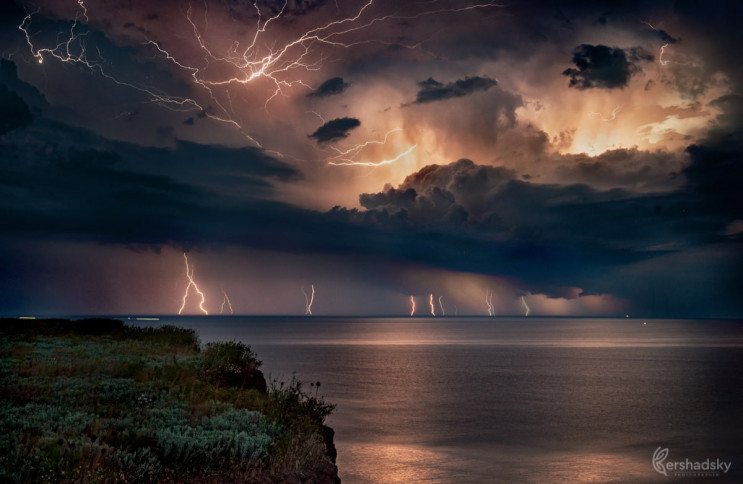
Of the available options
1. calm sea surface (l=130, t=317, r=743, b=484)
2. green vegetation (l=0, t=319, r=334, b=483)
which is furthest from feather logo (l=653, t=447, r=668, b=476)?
green vegetation (l=0, t=319, r=334, b=483)

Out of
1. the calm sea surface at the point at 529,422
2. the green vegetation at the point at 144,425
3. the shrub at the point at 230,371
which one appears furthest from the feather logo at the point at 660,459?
the shrub at the point at 230,371

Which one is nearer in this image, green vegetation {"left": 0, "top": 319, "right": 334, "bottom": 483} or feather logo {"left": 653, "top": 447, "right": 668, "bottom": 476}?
green vegetation {"left": 0, "top": 319, "right": 334, "bottom": 483}

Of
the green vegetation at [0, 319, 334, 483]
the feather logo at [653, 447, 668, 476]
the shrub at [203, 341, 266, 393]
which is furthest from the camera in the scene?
the shrub at [203, 341, 266, 393]

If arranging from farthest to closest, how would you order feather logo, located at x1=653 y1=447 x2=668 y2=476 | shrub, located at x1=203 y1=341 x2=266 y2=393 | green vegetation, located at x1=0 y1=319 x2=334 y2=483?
shrub, located at x1=203 y1=341 x2=266 y2=393, feather logo, located at x1=653 y1=447 x2=668 y2=476, green vegetation, located at x1=0 y1=319 x2=334 y2=483

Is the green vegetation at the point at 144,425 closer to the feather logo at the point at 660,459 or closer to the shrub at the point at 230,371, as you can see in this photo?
the shrub at the point at 230,371

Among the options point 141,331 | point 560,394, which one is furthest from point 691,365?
point 141,331

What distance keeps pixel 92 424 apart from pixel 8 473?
8.33ft

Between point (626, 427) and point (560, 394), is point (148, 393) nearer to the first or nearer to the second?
point (626, 427)

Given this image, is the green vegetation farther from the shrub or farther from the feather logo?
the feather logo

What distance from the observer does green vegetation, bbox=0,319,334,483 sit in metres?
9.20

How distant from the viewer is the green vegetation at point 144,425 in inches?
362

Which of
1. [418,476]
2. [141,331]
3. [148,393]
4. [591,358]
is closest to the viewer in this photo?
[148,393]

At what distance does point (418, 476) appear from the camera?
54.1 feet

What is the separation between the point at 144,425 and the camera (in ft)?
37.4
